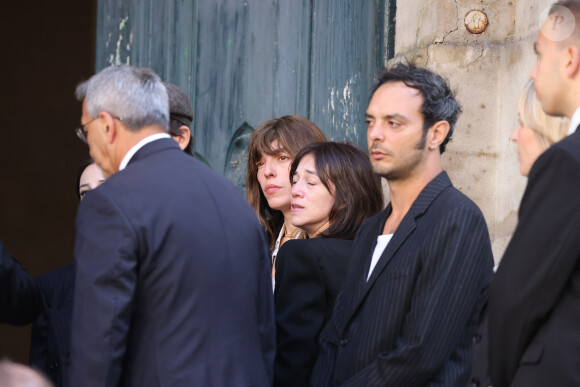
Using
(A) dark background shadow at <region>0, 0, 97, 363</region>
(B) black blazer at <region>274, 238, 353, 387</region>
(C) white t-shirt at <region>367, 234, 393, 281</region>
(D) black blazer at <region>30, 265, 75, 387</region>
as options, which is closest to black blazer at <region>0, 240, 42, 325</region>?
(D) black blazer at <region>30, 265, 75, 387</region>

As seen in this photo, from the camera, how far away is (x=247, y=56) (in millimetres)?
4145

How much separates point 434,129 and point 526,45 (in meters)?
1.15

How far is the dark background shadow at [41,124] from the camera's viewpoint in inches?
300

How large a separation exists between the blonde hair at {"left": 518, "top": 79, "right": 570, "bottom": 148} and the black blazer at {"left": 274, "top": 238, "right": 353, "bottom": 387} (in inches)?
39.3

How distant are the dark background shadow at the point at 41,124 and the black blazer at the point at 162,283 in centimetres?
542

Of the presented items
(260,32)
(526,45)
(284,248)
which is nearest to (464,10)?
(526,45)

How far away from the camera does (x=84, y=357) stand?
2277mm

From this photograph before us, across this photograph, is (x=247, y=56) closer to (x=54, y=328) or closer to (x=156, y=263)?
(x=54, y=328)

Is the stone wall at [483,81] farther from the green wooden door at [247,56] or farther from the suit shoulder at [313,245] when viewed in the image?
the suit shoulder at [313,245]

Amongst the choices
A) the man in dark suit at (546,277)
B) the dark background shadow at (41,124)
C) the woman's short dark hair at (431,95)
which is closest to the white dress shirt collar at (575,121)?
the man in dark suit at (546,277)

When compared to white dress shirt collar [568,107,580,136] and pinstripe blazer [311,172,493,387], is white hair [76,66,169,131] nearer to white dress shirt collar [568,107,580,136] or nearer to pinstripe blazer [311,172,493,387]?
pinstripe blazer [311,172,493,387]

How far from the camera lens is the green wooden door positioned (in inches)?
160

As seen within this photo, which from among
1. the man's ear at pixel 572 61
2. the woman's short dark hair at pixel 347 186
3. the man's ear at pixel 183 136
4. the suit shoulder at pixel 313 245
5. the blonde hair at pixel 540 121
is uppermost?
the man's ear at pixel 572 61

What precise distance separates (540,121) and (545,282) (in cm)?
50
